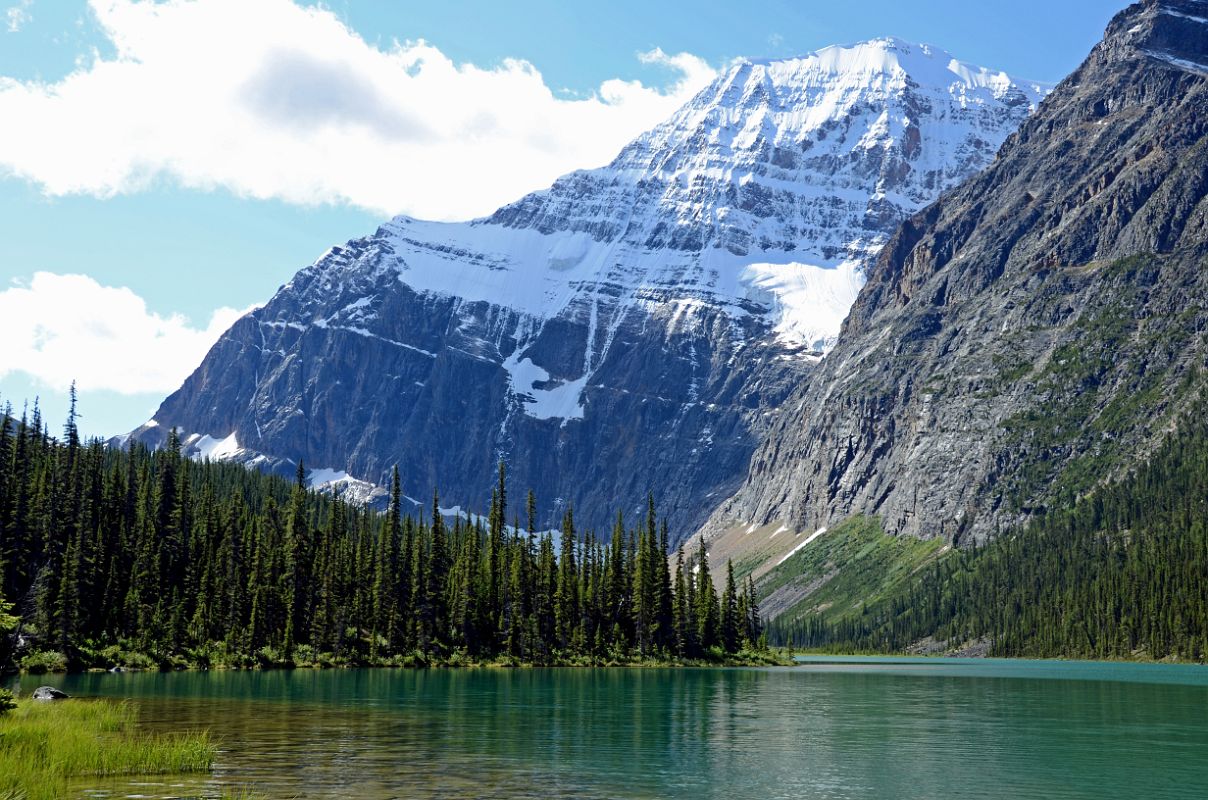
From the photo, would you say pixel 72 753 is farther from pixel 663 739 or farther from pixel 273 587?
pixel 273 587

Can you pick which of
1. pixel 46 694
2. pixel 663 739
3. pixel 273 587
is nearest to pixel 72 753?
pixel 46 694

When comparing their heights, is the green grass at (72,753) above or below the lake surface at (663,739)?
above

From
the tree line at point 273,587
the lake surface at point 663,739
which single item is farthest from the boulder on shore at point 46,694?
the tree line at point 273,587

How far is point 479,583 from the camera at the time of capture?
16338 centimetres

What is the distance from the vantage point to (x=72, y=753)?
135ft

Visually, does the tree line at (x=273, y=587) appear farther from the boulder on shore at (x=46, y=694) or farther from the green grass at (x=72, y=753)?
the green grass at (x=72, y=753)

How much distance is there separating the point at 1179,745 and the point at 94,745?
164ft

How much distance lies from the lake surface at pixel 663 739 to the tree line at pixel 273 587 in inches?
860

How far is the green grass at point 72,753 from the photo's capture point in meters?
34.8

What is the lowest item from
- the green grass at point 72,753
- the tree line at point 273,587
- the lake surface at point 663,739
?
the lake surface at point 663,739

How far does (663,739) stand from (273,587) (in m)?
96.5

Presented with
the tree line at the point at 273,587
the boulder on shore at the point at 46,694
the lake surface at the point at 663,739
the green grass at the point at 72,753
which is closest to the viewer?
the green grass at the point at 72,753

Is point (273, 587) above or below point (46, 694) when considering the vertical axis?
above

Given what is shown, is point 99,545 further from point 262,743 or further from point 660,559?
point 262,743
